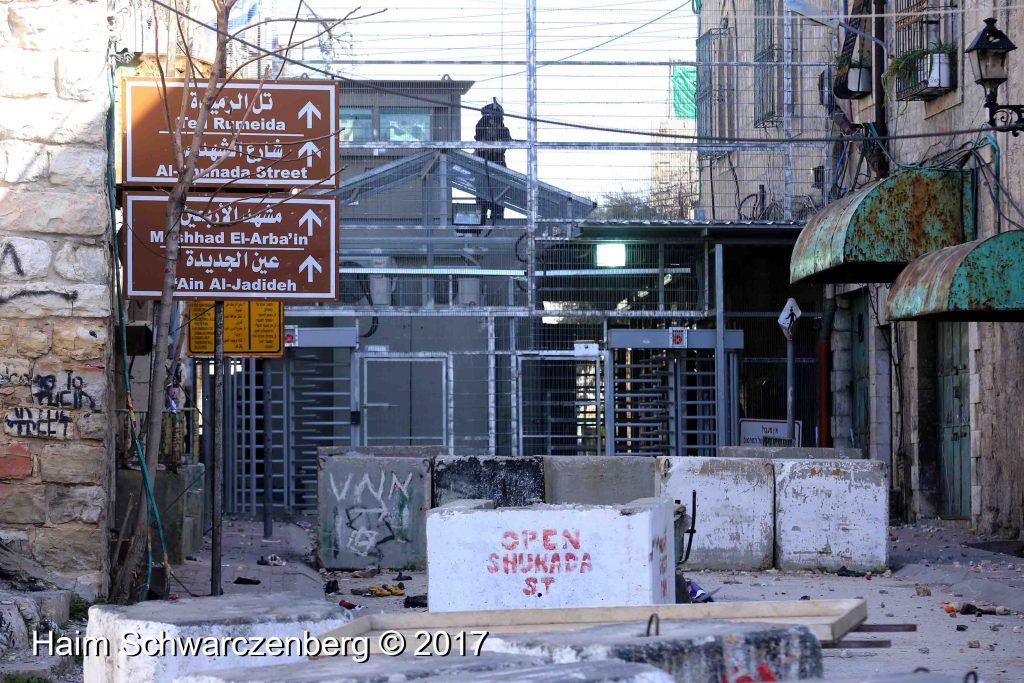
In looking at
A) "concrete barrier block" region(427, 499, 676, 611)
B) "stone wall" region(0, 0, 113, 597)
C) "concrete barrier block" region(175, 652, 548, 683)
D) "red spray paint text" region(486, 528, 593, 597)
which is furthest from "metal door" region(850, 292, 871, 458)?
"concrete barrier block" region(175, 652, 548, 683)

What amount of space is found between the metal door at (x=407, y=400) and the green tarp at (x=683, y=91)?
515 cm

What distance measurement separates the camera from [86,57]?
32.0 feet

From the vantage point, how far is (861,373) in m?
20.0

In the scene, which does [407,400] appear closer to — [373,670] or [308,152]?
[308,152]

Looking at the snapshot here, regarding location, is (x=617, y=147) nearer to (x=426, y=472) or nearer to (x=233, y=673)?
(x=426, y=472)

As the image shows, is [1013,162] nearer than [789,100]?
Yes

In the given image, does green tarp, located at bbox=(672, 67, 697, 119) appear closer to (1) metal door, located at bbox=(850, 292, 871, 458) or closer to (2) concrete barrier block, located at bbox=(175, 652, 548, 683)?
(1) metal door, located at bbox=(850, 292, 871, 458)

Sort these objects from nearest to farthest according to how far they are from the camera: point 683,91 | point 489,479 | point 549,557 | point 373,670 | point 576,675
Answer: point 576,675, point 373,670, point 549,557, point 489,479, point 683,91

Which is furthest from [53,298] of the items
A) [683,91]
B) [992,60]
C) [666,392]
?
[683,91]

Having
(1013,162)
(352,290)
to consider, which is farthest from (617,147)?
(1013,162)

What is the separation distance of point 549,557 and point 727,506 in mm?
5281

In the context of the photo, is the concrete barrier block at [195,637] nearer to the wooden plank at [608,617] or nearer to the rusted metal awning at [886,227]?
the wooden plank at [608,617]

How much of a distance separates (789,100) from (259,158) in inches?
494

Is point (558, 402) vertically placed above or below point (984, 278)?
below
